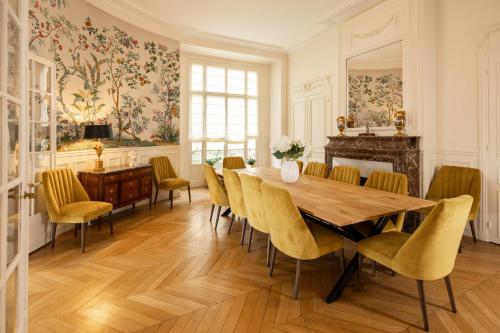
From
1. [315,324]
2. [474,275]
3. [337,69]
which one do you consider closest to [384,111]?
[337,69]

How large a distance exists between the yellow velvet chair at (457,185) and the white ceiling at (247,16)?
10.4 ft

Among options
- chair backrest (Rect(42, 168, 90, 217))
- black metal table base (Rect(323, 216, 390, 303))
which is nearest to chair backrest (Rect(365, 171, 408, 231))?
black metal table base (Rect(323, 216, 390, 303))

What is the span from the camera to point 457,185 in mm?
3682

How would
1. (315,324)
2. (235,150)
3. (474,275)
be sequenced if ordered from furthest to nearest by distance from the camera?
(235,150)
(474,275)
(315,324)

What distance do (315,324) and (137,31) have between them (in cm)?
548

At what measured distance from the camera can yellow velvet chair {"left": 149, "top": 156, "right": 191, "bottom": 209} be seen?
17.4 feet

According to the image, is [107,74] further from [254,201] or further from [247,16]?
[254,201]

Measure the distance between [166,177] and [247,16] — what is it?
A: 3.36m

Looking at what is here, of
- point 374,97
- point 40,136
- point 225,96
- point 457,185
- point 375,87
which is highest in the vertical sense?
point 225,96

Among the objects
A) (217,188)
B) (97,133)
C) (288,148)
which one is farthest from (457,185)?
(97,133)

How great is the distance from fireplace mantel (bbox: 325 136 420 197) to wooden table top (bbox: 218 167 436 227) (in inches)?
58.4

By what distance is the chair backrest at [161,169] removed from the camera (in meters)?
5.39

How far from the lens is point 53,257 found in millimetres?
3150

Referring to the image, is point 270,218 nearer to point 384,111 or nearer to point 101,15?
point 384,111
